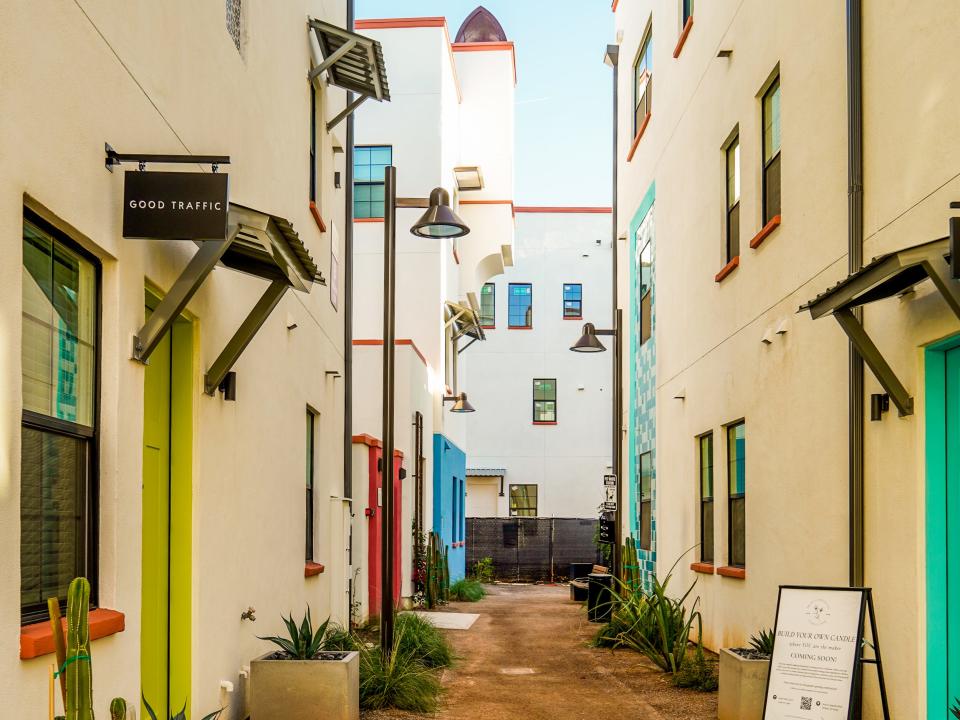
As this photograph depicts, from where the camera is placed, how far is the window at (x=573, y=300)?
126 ft

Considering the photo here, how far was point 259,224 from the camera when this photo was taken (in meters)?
6.17

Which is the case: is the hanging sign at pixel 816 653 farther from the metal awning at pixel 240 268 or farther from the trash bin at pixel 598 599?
the trash bin at pixel 598 599

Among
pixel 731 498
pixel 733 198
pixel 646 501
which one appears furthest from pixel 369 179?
pixel 731 498

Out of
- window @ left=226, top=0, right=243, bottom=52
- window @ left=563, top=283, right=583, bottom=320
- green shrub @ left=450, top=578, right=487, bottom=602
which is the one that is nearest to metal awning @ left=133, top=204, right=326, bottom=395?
window @ left=226, top=0, right=243, bottom=52

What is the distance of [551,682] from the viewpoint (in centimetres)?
1122

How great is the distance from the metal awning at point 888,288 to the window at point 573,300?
1211 inches

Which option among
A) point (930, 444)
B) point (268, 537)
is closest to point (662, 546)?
point (268, 537)

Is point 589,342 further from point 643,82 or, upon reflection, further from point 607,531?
point 643,82

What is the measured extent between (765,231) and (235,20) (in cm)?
485

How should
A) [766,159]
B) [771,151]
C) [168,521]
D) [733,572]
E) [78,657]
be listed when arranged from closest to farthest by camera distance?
[78,657]
[168,521]
[771,151]
[766,159]
[733,572]

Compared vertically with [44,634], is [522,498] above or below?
below

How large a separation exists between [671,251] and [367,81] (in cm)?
508

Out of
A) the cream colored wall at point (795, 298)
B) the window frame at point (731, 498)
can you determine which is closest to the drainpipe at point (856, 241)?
the cream colored wall at point (795, 298)

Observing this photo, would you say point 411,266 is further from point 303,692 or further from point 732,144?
point 303,692
